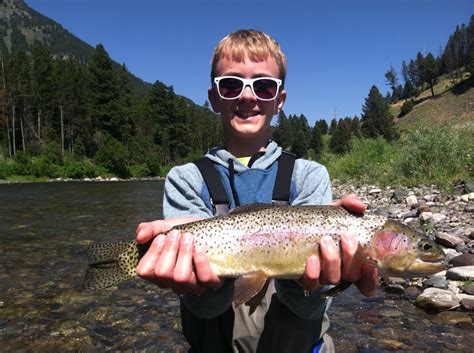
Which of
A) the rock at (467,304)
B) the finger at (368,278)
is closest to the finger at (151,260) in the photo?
the finger at (368,278)

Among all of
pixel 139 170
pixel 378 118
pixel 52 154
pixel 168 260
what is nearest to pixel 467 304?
pixel 168 260

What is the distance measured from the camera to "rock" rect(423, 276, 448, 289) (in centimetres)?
697

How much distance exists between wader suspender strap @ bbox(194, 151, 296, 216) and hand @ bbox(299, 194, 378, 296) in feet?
1.82

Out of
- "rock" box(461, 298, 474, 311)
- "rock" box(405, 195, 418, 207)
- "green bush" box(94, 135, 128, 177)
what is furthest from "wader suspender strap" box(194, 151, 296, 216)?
"green bush" box(94, 135, 128, 177)

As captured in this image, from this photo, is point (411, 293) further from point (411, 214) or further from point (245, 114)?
point (411, 214)

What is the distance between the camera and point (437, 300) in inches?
253

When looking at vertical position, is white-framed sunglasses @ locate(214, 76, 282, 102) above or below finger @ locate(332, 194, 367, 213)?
above

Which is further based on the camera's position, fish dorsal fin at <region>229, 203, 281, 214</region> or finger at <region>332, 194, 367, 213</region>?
finger at <region>332, 194, 367, 213</region>

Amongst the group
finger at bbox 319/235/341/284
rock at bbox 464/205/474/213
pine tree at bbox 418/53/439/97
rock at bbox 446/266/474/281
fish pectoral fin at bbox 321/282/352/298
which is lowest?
rock at bbox 446/266/474/281

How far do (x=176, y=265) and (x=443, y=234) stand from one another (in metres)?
7.98

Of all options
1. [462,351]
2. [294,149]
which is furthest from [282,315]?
[294,149]

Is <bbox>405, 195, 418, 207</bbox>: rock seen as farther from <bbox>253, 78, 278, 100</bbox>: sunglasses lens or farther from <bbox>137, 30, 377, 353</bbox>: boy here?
<bbox>253, 78, 278, 100</bbox>: sunglasses lens

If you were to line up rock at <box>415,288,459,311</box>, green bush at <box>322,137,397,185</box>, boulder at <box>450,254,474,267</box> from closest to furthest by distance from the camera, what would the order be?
rock at <box>415,288,459,311</box> < boulder at <box>450,254,474,267</box> < green bush at <box>322,137,397,185</box>

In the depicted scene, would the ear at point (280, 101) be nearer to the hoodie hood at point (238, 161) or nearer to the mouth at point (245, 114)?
the mouth at point (245, 114)
